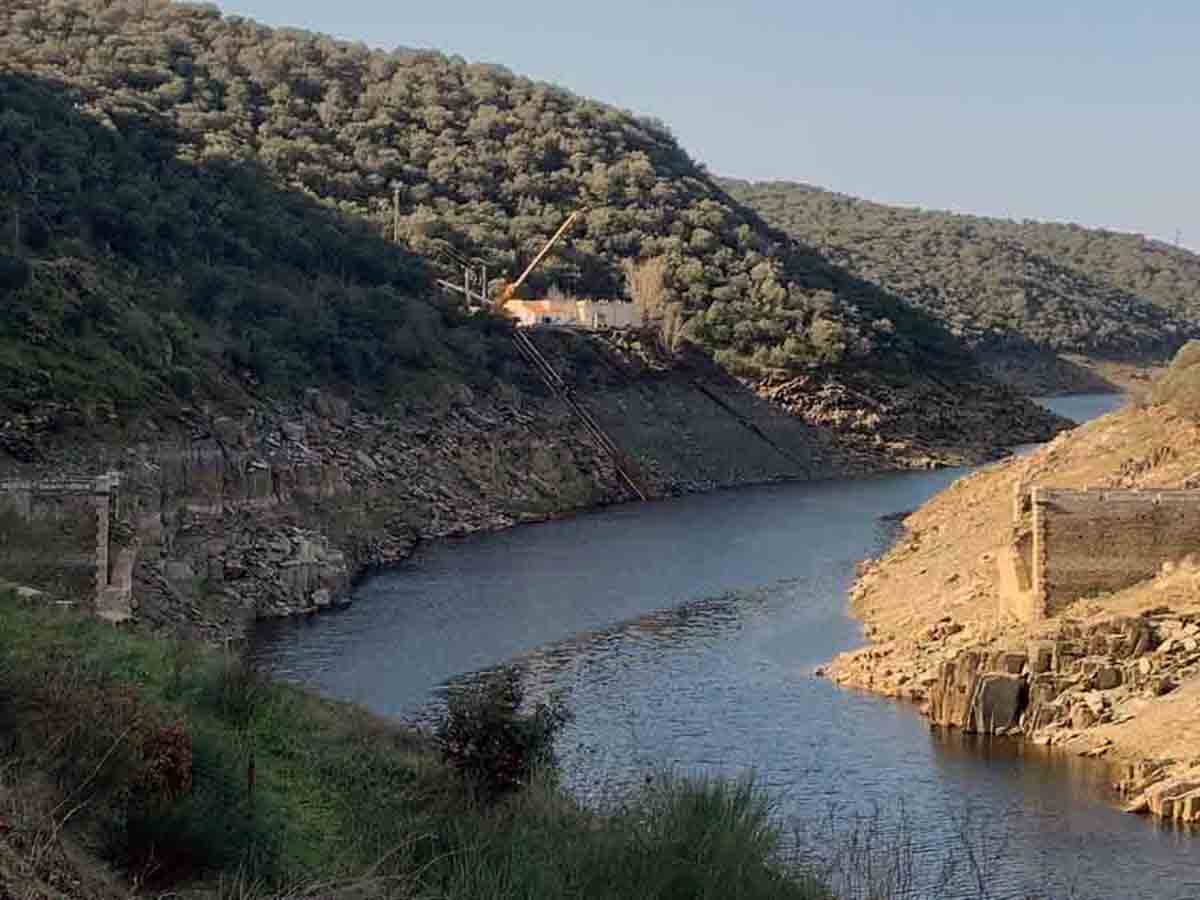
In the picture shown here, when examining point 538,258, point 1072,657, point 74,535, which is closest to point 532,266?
point 538,258

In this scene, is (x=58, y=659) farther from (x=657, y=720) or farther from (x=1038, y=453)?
(x=1038, y=453)

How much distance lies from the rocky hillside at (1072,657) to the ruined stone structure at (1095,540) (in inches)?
13.3

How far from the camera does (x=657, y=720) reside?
23531mm

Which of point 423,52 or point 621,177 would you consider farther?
point 423,52

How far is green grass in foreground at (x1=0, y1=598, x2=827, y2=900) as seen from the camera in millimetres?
9414

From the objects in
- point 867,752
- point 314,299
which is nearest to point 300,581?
point 867,752

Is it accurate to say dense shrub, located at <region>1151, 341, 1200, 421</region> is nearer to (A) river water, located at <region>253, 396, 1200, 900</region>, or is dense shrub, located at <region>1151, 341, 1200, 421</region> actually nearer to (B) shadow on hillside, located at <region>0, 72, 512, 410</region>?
(A) river water, located at <region>253, 396, 1200, 900</region>

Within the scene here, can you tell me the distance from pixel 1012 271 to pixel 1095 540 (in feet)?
318

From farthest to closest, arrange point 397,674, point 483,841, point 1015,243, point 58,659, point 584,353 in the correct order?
point 1015,243
point 584,353
point 397,674
point 58,659
point 483,841

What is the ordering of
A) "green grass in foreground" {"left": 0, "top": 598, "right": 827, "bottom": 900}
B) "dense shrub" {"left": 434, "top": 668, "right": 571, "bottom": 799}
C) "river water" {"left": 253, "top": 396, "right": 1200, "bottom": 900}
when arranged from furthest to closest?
"river water" {"left": 253, "top": 396, "right": 1200, "bottom": 900} → "dense shrub" {"left": 434, "top": 668, "right": 571, "bottom": 799} → "green grass in foreground" {"left": 0, "top": 598, "right": 827, "bottom": 900}

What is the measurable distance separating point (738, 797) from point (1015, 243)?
13110cm

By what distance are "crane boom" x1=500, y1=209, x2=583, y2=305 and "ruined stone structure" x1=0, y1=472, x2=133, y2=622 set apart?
1573 inches

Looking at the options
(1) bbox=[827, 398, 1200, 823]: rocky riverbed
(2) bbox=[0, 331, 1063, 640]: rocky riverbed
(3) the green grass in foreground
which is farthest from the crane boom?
(3) the green grass in foreground

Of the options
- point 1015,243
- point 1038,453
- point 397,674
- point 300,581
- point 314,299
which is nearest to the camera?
point 397,674
